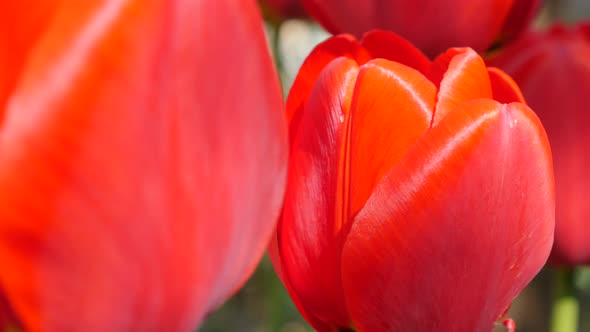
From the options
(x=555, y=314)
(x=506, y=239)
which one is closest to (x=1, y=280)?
(x=506, y=239)

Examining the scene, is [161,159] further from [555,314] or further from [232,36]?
[555,314]

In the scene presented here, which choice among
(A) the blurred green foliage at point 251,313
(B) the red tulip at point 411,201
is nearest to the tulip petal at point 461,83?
(B) the red tulip at point 411,201

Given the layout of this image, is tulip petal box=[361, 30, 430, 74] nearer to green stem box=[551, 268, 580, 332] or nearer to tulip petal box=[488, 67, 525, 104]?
tulip petal box=[488, 67, 525, 104]

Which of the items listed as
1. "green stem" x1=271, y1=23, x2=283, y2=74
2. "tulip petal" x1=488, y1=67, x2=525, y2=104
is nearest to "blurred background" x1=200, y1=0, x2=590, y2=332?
"green stem" x1=271, y1=23, x2=283, y2=74

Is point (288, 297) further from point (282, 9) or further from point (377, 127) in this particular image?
point (377, 127)

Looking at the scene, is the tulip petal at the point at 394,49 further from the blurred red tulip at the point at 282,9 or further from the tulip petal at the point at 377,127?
the blurred red tulip at the point at 282,9
